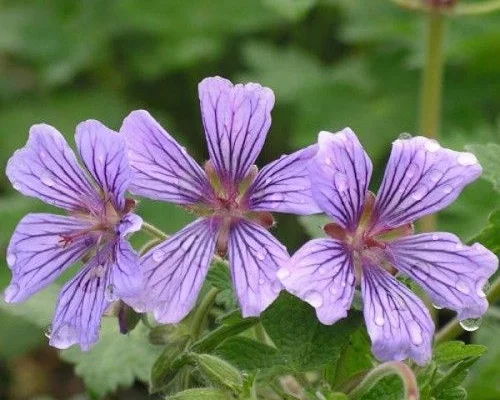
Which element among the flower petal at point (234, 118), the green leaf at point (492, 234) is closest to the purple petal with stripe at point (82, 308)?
the flower petal at point (234, 118)

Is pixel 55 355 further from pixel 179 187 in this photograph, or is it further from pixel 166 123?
pixel 179 187

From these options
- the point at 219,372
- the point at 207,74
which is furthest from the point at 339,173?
the point at 207,74

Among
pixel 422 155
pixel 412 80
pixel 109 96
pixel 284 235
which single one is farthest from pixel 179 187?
pixel 109 96

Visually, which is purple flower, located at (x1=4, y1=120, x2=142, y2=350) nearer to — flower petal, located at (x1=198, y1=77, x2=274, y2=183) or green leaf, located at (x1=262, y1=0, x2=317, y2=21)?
flower petal, located at (x1=198, y1=77, x2=274, y2=183)

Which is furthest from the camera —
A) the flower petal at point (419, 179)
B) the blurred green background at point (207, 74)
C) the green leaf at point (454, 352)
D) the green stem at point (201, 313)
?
the blurred green background at point (207, 74)

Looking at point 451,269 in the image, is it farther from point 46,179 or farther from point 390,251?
point 46,179

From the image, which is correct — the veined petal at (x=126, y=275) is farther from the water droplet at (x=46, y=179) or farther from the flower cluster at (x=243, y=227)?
the water droplet at (x=46, y=179)

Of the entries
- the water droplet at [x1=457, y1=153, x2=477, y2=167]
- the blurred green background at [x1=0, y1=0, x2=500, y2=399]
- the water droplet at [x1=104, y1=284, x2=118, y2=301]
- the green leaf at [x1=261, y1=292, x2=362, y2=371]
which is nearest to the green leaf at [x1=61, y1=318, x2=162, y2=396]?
the green leaf at [x1=261, y1=292, x2=362, y2=371]
